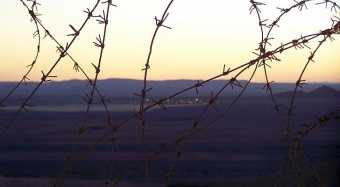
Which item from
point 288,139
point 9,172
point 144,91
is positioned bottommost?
point 9,172

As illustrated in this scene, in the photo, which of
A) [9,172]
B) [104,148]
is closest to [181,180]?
[9,172]

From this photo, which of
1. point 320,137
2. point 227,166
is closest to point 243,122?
point 320,137

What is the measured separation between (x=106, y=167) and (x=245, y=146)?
25.4 feet

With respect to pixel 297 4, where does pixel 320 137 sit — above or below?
below

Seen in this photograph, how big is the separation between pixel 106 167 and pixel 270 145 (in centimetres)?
844

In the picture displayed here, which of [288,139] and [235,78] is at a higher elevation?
[235,78]

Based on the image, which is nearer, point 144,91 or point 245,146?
point 144,91

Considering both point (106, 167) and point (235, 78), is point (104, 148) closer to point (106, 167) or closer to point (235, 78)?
point (106, 167)

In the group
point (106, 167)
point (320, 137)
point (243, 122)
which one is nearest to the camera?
point (106, 167)

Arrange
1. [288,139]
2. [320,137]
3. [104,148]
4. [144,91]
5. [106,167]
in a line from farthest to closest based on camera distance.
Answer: [320,137], [104,148], [106,167], [288,139], [144,91]

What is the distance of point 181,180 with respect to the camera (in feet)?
61.1

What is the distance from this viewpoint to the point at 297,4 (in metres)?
1.65

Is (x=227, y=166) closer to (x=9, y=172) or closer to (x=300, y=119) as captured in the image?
(x=9, y=172)

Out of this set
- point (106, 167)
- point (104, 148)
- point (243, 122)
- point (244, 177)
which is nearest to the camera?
point (244, 177)
